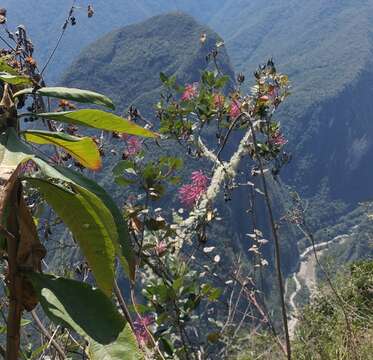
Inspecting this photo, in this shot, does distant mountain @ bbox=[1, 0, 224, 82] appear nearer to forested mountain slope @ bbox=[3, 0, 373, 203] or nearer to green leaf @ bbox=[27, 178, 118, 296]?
forested mountain slope @ bbox=[3, 0, 373, 203]

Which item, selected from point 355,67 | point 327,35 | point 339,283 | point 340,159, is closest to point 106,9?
point 327,35

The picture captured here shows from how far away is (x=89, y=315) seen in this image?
0.64 metres

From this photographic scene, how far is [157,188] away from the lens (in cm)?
201

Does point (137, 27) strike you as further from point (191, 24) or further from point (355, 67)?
point (355, 67)

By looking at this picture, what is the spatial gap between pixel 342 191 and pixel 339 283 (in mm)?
87782

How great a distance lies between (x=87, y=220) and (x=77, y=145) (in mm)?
89

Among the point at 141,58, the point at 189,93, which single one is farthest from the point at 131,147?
the point at 141,58

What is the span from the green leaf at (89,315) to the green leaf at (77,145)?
0.15 m

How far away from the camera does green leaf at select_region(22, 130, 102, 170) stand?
0.68 meters

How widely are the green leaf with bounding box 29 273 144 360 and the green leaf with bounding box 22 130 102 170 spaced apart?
0.15 m

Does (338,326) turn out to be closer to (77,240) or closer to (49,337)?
(49,337)

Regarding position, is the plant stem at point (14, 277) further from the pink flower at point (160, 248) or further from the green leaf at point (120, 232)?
the pink flower at point (160, 248)

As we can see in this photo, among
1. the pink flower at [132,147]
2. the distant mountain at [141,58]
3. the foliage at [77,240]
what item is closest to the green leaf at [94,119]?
the foliage at [77,240]

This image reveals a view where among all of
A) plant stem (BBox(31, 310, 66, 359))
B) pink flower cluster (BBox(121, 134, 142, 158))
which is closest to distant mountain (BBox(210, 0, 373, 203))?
pink flower cluster (BBox(121, 134, 142, 158))
